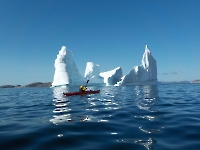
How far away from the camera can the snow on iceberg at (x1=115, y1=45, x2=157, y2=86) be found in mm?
54263

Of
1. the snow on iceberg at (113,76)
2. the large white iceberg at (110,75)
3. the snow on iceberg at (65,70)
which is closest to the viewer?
the snow on iceberg at (65,70)

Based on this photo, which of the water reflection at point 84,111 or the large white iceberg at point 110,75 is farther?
the large white iceberg at point 110,75

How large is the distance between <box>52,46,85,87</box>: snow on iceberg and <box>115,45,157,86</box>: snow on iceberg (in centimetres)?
1560

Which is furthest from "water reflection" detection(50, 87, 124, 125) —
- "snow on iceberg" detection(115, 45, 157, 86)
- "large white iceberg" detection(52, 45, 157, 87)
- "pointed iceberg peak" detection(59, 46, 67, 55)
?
"pointed iceberg peak" detection(59, 46, 67, 55)

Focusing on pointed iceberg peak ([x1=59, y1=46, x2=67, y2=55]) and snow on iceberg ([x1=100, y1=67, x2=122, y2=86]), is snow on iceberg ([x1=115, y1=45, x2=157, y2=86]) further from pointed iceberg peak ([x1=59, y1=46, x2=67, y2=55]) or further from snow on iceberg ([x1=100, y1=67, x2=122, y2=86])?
pointed iceberg peak ([x1=59, y1=46, x2=67, y2=55])

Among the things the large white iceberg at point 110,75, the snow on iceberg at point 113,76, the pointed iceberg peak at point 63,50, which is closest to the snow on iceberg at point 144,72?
the large white iceberg at point 110,75

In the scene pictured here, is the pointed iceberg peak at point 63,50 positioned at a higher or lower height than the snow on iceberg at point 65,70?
higher

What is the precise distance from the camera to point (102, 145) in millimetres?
4008

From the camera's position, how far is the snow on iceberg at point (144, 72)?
178ft

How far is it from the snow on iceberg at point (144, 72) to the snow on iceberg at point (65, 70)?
15601mm

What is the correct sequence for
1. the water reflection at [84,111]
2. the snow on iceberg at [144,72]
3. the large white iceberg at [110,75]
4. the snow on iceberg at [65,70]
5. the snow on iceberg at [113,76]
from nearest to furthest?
the water reflection at [84,111] → the snow on iceberg at [65,70] → the large white iceberg at [110,75] → the snow on iceberg at [144,72] → the snow on iceberg at [113,76]

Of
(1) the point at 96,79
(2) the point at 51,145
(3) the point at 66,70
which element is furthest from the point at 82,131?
(1) the point at 96,79

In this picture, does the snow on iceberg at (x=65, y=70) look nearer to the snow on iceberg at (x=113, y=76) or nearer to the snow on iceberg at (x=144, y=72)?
the snow on iceberg at (x=113, y=76)

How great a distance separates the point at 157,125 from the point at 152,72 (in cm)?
5453
